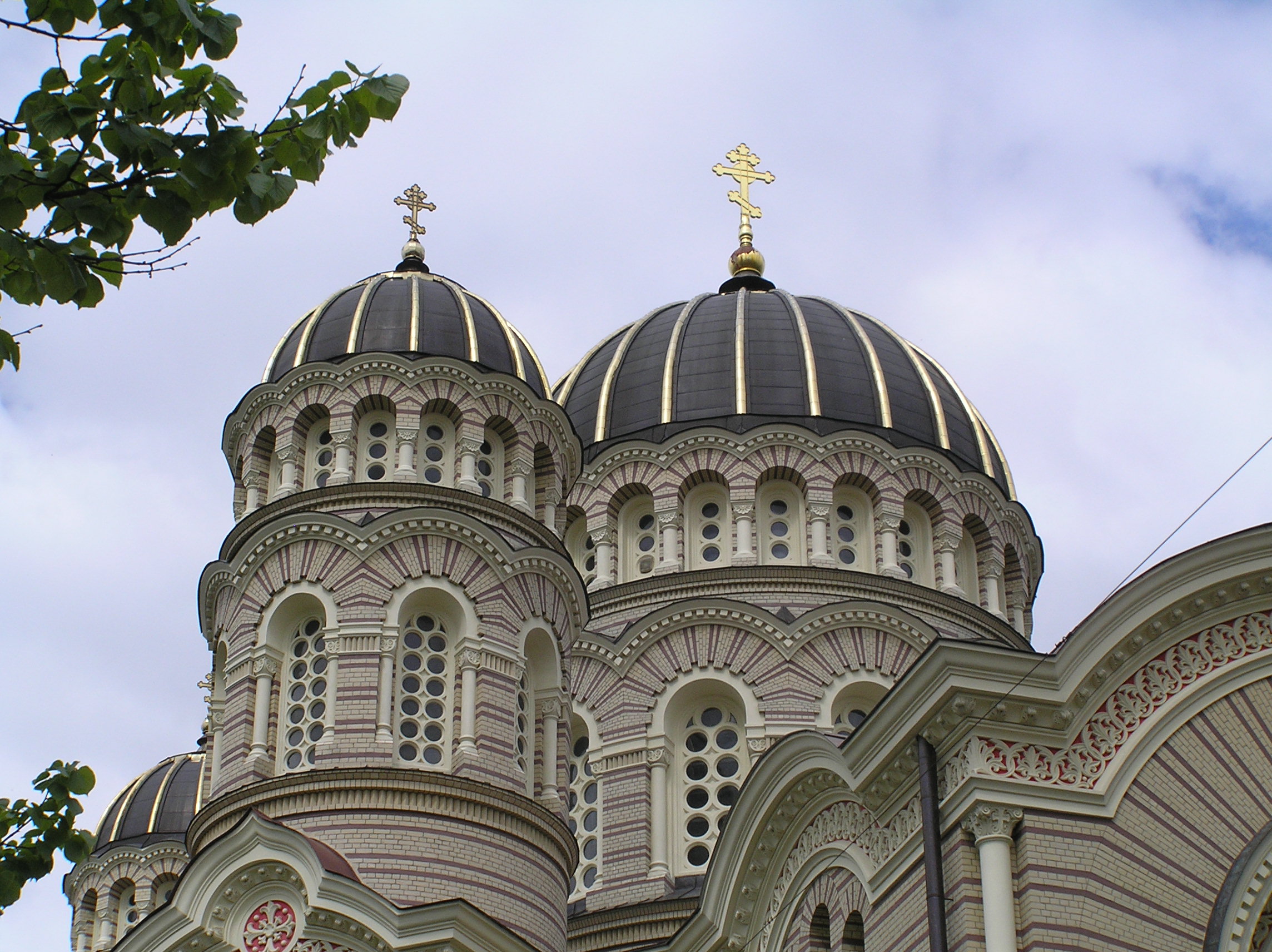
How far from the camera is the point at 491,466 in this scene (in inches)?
940

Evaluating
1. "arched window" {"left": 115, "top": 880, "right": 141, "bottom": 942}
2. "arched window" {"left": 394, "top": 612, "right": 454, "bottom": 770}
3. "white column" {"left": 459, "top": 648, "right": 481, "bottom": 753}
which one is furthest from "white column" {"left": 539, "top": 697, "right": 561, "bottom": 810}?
"arched window" {"left": 115, "top": 880, "right": 141, "bottom": 942}

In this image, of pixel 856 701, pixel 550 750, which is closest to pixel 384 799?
pixel 550 750

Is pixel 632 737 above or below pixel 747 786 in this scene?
above

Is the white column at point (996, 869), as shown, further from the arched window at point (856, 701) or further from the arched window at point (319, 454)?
the arched window at point (856, 701)

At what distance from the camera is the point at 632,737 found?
26453mm

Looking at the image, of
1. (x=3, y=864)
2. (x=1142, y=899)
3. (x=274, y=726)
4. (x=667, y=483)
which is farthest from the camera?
(x=667, y=483)

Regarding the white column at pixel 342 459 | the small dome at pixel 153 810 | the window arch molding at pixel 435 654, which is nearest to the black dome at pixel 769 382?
the white column at pixel 342 459

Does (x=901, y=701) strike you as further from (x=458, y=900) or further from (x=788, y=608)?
(x=788, y=608)

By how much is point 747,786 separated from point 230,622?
7.61 meters

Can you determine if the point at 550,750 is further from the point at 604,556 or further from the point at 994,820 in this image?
the point at 994,820

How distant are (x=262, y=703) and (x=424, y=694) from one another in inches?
72.3

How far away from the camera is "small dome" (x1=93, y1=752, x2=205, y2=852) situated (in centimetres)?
3516

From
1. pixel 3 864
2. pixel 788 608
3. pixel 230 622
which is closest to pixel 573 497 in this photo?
pixel 788 608

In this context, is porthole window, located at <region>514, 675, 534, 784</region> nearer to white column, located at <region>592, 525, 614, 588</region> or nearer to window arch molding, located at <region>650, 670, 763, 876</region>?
window arch molding, located at <region>650, 670, 763, 876</region>
